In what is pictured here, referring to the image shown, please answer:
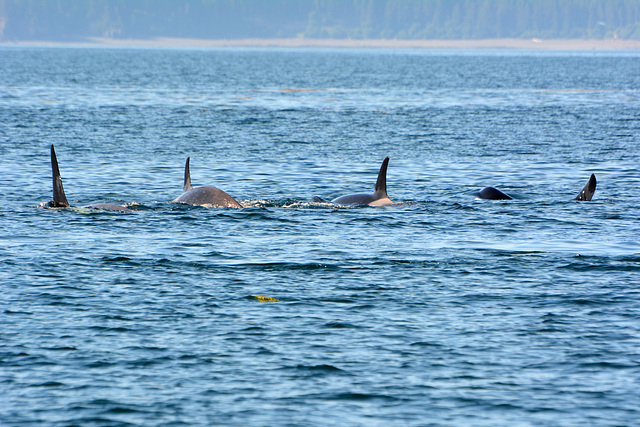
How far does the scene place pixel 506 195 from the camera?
85.6 feet

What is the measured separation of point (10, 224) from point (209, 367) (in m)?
11.0

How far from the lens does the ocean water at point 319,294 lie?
11.4 metres

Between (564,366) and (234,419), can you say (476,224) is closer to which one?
(564,366)

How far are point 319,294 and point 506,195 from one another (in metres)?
11.9

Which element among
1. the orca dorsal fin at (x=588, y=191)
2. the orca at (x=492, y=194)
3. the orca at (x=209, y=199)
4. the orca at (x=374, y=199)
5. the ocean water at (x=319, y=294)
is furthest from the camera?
the orca at (x=492, y=194)

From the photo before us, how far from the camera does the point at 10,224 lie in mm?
21422

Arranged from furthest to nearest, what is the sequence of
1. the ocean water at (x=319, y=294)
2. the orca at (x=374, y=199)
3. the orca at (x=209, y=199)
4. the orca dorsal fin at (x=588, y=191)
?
1. the orca dorsal fin at (x=588, y=191)
2. the orca at (x=374, y=199)
3. the orca at (x=209, y=199)
4. the ocean water at (x=319, y=294)

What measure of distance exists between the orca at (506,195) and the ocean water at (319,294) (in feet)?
1.23

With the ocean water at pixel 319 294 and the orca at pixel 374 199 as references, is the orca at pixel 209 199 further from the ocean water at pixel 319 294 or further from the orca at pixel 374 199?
the orca at pixel 374 199

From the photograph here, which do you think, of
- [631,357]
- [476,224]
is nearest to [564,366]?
[631,357]

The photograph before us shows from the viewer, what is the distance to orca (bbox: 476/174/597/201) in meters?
25.3

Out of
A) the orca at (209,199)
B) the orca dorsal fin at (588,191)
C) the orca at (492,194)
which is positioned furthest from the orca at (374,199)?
the orca dorsal fin at (588,191)

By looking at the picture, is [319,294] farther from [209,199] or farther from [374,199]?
[374,199]

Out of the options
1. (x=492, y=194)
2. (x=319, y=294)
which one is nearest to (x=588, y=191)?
(x=492, y=194)
